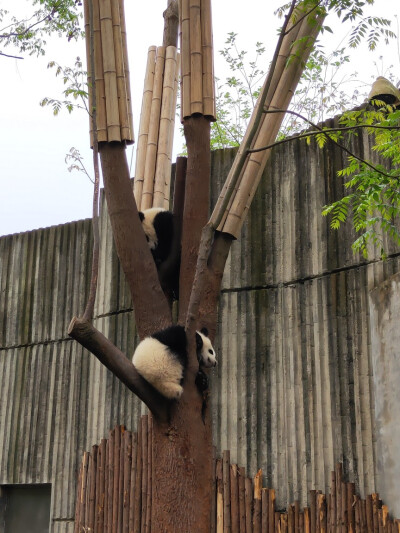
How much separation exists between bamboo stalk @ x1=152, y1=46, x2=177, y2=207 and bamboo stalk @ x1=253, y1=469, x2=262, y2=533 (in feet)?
10.2

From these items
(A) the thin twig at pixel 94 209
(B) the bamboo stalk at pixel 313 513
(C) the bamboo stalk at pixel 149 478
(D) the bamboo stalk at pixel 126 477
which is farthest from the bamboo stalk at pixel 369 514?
(A) the thin twig at pixel 94 209

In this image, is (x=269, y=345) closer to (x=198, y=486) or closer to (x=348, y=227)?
(x=348, y=227)

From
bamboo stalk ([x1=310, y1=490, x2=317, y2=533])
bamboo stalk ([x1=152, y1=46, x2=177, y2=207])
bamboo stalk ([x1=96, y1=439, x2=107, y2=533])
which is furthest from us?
bamboo stalk ([x1=96, y1=439, x2=107, y2=533])

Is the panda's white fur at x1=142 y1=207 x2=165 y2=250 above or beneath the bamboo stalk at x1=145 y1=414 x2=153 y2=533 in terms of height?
above

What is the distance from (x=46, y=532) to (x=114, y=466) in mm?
1494

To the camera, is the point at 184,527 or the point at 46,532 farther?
the point at 46,532

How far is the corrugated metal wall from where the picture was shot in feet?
22.4

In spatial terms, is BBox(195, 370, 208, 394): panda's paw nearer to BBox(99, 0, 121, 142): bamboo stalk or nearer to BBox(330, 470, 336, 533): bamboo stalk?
BBox(99, 0, 121, 142): bamboo stalk

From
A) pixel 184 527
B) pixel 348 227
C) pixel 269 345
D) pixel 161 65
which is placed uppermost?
pixel 161 65

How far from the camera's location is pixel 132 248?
12.9 feet

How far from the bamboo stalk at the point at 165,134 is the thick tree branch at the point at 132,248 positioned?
2.91 feet

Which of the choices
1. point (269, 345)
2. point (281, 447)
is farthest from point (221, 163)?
point (281, 447)

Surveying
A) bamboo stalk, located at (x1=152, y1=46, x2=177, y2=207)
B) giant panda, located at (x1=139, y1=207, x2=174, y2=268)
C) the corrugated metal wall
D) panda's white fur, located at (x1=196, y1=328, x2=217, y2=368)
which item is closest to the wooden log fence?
the corrugated metal wall

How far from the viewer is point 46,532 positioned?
885 cm
